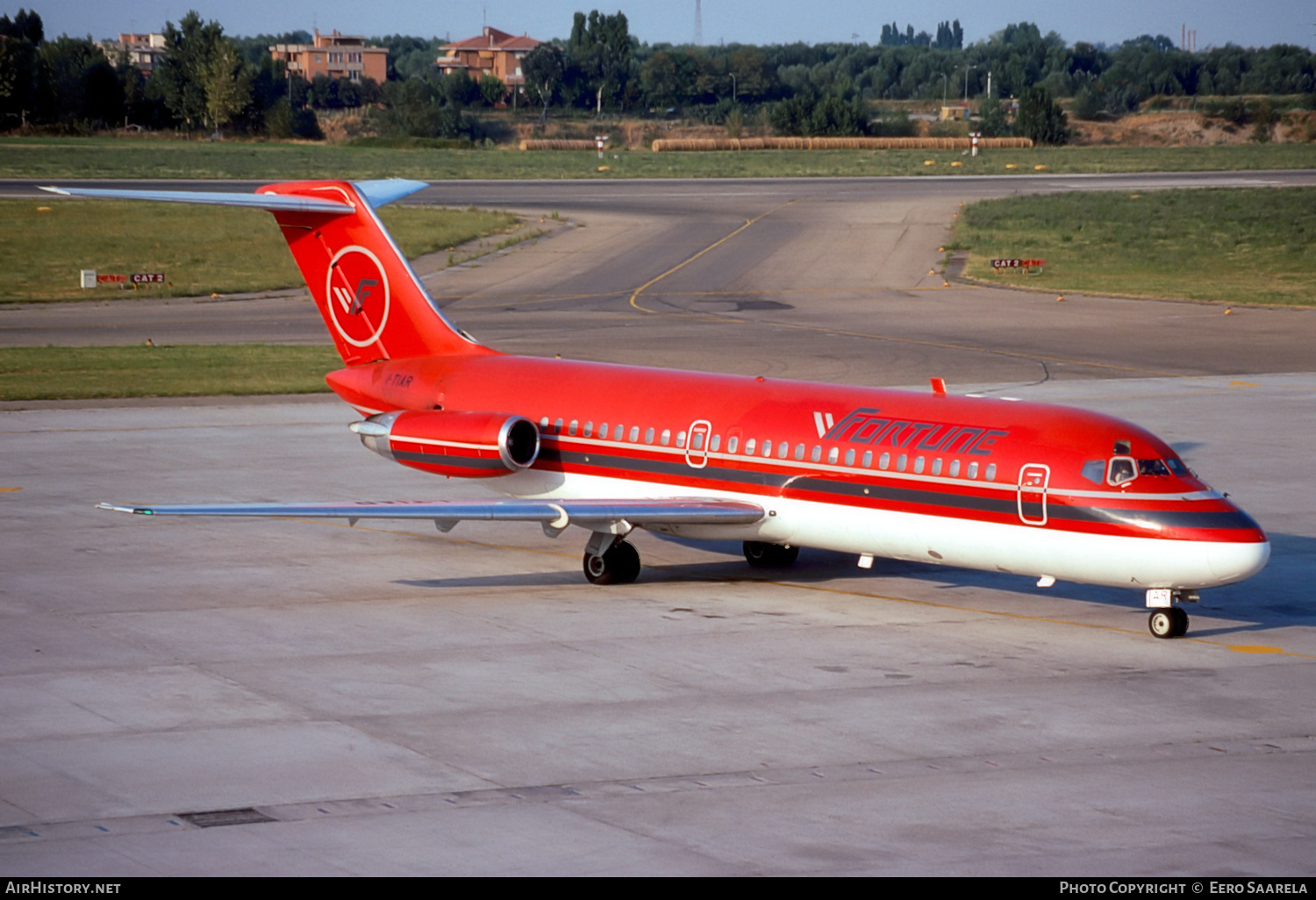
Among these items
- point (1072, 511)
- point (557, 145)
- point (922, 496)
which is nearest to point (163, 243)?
point (922, 496)

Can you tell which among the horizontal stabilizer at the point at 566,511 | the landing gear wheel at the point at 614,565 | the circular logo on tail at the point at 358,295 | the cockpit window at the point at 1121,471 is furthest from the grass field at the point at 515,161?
the cockpit window at the point at 1121,471

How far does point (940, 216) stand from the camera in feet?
315

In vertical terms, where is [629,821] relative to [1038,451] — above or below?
below

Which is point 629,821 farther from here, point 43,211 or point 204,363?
point 43,211

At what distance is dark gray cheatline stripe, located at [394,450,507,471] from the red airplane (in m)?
0.03

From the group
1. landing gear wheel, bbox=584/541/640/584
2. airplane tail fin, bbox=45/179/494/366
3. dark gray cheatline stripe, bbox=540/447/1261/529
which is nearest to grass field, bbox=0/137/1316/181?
airplane tail fin, bbox=45/179/494/366

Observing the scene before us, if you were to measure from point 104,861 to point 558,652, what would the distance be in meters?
8.36

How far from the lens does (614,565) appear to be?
25.2 meters

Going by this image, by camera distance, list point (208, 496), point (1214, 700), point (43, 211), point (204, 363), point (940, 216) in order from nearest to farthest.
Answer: point (1214, 700) < point (208, 496) < point (204, 363) < point (43, 211) < point (940, 216)

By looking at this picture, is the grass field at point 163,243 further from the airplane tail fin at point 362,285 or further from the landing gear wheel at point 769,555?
the landing gear wheel at point 769,555

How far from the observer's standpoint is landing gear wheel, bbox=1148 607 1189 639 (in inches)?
858

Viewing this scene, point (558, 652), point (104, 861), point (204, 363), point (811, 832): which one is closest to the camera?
point (104, 861)

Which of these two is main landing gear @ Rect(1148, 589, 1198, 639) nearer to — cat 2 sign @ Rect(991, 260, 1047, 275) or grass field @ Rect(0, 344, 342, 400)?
grass field @ Rect(0, 344, 342, 400)

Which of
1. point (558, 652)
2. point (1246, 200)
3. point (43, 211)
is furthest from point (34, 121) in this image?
point (558, 652)
